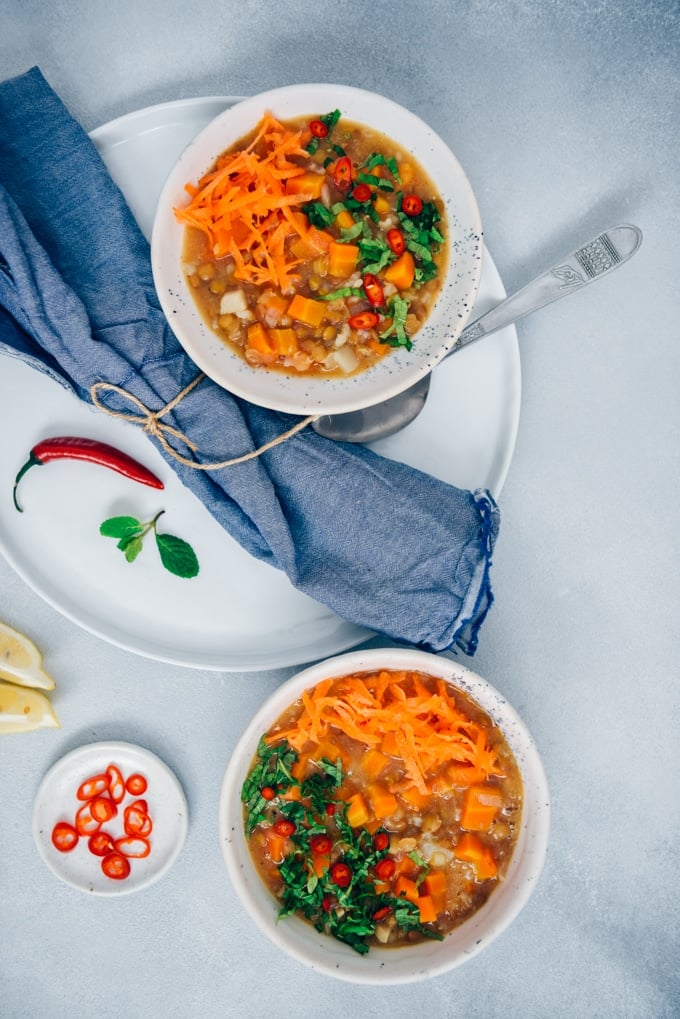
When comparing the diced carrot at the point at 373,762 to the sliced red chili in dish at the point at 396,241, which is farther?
the diced carrot at the point at 373,762

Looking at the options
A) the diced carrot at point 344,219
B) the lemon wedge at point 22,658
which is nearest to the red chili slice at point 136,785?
the lemon wedge at point 22,658

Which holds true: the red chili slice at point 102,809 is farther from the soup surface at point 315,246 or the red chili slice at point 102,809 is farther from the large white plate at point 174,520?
the soup surface at point 315,246

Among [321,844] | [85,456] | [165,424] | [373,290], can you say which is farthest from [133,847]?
[373,290]

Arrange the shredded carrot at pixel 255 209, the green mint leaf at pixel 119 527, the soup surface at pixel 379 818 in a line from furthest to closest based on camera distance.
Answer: the green mint leaf at pixel 119 527, the soup surface at pixel 379 818, the shredded carrot at pixel 255 209

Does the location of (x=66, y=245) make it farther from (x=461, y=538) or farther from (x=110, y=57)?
(x=461, y=538)

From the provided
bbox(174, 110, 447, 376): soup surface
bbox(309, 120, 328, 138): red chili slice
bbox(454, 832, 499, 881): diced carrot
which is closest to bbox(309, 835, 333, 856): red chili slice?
bbox(454, 832, 499, 881): diced carrot

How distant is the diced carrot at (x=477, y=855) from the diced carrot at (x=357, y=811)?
36cm

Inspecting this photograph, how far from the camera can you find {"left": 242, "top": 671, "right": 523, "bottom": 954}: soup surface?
2.76 metres

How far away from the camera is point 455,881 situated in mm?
2848

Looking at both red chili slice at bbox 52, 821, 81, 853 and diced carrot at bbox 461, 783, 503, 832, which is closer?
diced carrot at bbox 461, 783, 503, 832

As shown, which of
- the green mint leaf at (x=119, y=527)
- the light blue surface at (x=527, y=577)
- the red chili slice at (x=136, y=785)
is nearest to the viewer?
the green mint leaf at (x=119, y=527)

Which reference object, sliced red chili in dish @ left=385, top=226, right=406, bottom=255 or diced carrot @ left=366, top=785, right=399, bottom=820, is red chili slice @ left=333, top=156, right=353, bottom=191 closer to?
sliced red chili in dish @ left=385, top=226, right=406, bottom=255

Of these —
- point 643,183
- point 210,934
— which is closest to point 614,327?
point 643,183

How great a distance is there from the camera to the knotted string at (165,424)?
263cm
